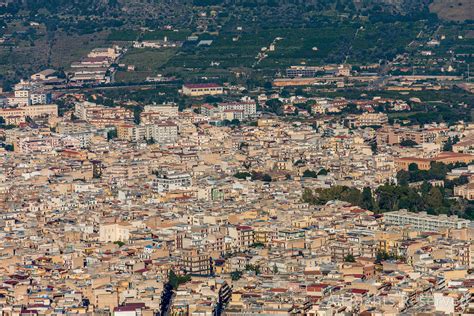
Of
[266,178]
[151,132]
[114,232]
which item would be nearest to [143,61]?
[151,132]

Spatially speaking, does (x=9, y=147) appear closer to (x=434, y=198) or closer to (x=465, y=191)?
(x=465, y=191)

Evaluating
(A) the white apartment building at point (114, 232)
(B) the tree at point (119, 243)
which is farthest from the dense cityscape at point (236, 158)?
(B) the tree at point (119, 243)

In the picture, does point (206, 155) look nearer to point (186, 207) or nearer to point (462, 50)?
point (186, 207)

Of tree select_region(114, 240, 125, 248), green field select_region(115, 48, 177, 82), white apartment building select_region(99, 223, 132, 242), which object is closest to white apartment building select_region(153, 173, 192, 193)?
white apartment building select_region(99, 223, 132, 242)

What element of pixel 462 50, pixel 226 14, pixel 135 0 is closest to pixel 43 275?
pixel 462 50

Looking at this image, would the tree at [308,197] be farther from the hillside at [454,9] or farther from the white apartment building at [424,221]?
the hillside at [454,9]

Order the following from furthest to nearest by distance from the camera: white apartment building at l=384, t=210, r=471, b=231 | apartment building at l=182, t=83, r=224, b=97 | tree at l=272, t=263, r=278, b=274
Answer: apartment building at l=182, t=83, r=224, b=97 → white apartment building at l=384, t=210, r=471, b=231 → tree at l=272, t=263, r=278, b=274

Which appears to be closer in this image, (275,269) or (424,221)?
(275,269)

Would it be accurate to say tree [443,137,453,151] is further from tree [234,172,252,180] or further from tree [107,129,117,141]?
tree [107,129,117,141]

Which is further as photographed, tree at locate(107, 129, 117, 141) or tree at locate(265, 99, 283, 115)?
tree at locate(265, 99, 283, 115)
